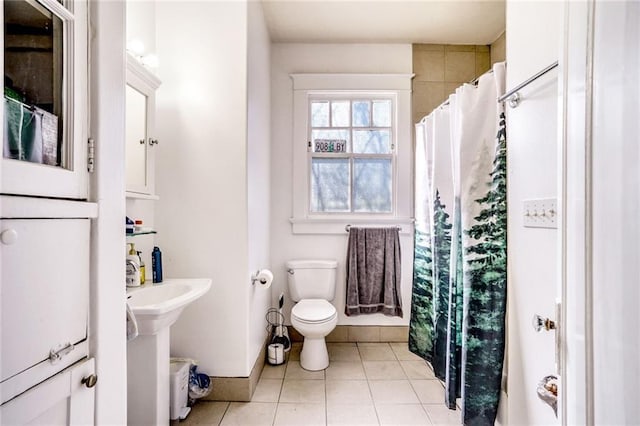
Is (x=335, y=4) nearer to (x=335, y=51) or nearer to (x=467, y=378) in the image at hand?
(x=335, y=51)

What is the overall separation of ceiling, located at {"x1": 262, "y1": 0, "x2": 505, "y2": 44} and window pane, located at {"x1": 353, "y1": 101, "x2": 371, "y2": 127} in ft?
1.70

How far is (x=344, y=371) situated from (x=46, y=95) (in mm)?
2294

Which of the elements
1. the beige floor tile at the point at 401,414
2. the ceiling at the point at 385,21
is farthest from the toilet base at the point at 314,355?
the ceiling at the point at 385,21

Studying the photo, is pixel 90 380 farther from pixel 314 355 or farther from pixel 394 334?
pixel 394 334

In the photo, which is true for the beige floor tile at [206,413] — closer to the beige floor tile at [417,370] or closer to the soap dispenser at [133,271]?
the soap dispenser at [133,271]

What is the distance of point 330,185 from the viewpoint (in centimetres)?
291

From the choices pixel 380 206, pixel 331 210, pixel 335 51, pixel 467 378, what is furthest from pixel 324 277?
pixel 335 51

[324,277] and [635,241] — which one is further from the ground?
[635,241]

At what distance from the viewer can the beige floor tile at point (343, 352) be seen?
2562mm

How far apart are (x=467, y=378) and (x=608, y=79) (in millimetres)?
1495

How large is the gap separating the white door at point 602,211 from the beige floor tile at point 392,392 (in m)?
1.54

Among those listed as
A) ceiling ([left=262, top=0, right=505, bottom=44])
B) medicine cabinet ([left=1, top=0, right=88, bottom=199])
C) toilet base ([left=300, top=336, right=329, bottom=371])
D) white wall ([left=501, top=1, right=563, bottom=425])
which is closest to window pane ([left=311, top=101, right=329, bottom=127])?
ceiling ([left=262, top=0, right=505, bottom=44])

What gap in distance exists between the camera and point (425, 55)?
2.87m

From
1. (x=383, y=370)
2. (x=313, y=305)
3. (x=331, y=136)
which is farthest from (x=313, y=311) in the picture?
(x=331, y=136)
